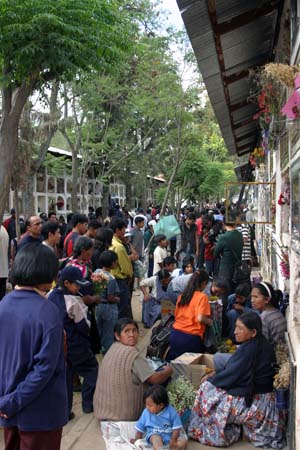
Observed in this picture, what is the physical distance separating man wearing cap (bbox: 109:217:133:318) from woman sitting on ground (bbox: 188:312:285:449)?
2.59 m

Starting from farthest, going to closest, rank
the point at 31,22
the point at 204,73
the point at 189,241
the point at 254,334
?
the point at 189,241, the point at 31,22, the point at 204,73, the point at 254,334

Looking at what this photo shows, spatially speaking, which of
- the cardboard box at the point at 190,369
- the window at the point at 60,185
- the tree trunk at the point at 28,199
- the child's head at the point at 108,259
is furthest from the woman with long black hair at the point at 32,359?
the window at the point at 60,185

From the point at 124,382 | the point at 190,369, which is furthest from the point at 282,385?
the point at 124,382

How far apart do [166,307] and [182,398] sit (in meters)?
2.45

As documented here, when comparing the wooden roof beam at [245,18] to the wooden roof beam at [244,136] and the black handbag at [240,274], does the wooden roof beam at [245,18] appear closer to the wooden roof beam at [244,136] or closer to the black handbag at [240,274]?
the black handbag at [240,274]

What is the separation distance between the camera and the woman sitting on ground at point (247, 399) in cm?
450

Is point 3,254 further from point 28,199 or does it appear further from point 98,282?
point 28,199

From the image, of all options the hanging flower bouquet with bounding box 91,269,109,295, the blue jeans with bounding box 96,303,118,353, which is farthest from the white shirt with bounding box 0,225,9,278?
the hanging flower bouquet with bounding box 91,269,109,295

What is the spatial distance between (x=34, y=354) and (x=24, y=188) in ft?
36.2

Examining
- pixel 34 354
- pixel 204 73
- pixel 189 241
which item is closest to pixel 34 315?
pixel 34 354

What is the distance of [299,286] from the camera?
4652mm

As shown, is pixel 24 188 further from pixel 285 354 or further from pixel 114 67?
pixel 285 354

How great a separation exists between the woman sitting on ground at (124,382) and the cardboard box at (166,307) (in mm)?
2429

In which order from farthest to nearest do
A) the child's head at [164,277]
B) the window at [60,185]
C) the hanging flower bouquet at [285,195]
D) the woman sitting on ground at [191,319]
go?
the window at [60,185], the child's head at [164,277], the hanging flower bouquet at [285,195], the woman sitting on ground at [191,319]
